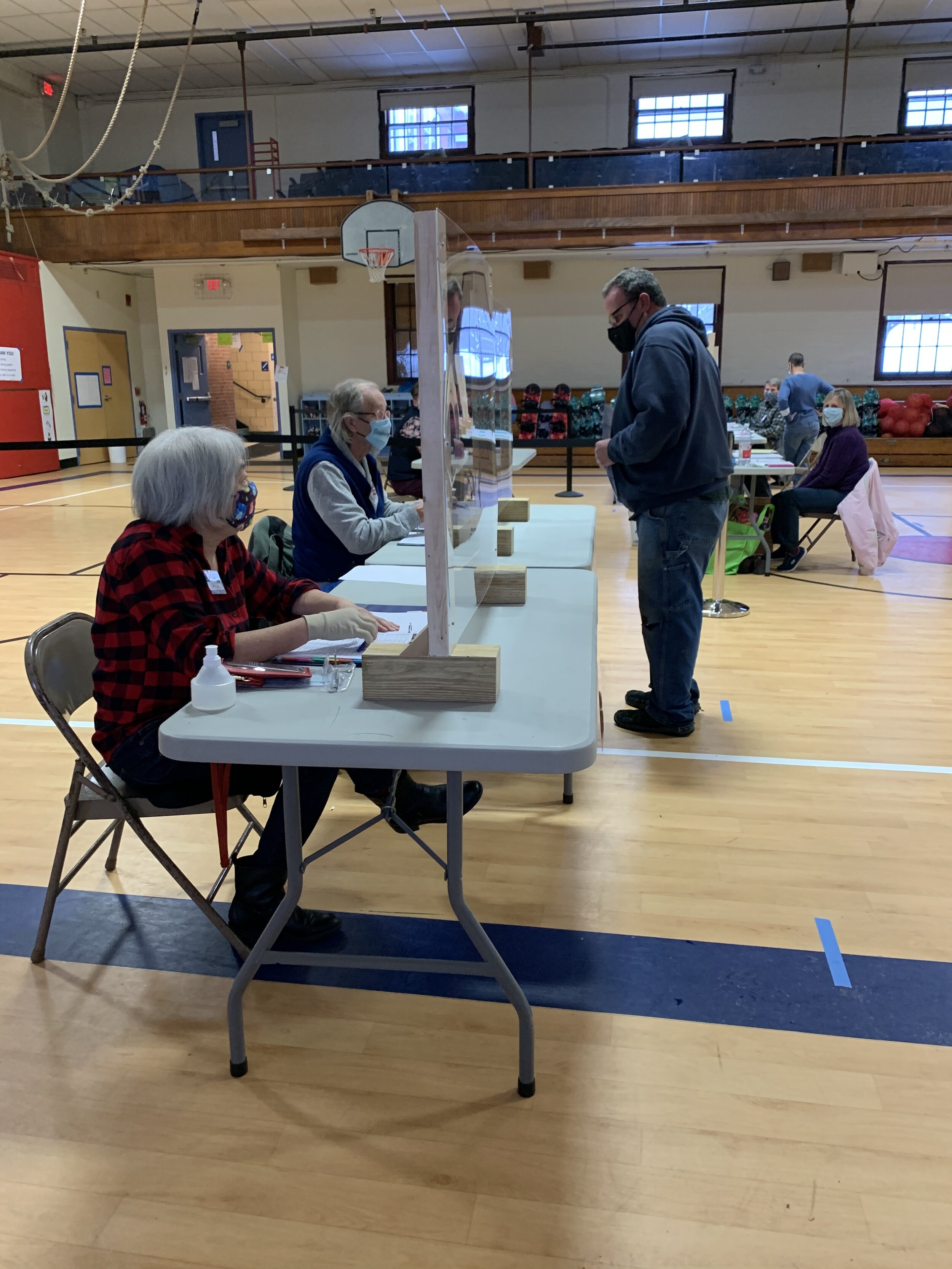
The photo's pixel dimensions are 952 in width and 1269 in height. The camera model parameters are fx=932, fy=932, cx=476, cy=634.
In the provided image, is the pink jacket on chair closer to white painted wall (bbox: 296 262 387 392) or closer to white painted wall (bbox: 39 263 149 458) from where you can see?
white painted wall (bbox: 296 262 387 392)

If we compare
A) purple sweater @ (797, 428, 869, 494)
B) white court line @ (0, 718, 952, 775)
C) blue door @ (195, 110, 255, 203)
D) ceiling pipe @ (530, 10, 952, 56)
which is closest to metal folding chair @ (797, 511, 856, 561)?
purple sweater @ (797, 428, 869, 494)

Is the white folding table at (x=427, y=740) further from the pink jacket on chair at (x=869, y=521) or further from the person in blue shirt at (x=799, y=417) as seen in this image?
the person in blue shirt at (x=799, y=417)

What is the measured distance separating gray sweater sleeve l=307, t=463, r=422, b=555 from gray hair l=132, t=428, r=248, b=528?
1.13 meters

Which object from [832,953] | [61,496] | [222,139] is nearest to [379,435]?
[832,953]

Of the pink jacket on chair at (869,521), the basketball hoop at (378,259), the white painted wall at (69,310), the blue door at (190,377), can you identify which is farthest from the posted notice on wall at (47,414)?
the pink jacket on chair at (869,521)

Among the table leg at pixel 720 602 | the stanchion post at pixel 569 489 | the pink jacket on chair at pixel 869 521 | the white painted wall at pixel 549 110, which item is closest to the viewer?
the table leg at pixel 720 602

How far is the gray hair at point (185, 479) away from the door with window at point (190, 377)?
507 inches

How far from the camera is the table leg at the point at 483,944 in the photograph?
1708mm

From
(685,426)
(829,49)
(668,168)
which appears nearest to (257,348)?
(668,168)

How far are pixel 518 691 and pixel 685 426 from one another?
1617mm

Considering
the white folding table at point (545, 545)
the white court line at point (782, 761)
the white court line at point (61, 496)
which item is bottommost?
the white court line at point (782, 761)

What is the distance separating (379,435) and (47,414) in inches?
457

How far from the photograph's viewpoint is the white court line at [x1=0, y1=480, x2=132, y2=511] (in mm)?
9617

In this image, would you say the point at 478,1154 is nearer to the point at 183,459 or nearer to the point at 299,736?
the point at 299,736
